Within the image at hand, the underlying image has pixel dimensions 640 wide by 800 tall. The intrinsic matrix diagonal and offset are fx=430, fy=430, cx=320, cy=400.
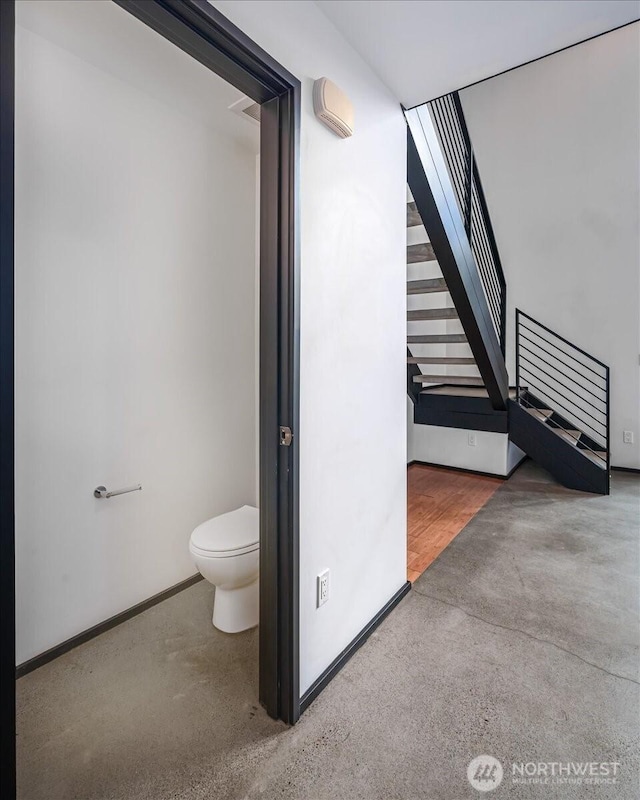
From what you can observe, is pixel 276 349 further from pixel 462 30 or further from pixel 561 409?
pixel 561 409

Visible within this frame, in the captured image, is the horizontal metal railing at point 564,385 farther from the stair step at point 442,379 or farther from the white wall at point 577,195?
the stair step at point 442,379

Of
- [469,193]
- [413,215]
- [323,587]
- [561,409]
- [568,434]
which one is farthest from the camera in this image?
[561,409]

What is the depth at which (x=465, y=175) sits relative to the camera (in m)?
3.17

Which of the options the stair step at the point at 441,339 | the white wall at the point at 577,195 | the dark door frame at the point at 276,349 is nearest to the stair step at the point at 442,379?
the stair step at the point at 441,339

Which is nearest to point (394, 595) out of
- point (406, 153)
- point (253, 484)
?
point (253, 484)

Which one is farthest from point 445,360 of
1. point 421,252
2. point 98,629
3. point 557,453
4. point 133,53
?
point 98,629

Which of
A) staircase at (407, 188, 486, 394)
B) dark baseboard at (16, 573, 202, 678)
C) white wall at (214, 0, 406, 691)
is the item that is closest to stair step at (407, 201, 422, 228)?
staircase at (407, 188, 486, 394)

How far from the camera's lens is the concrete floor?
1.18 metres

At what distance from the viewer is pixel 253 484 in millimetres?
2600

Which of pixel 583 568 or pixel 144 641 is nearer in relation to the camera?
pixel 144 641

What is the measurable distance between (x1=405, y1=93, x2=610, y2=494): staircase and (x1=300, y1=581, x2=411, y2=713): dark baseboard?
1926 millimetres

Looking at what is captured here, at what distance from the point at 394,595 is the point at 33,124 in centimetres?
242

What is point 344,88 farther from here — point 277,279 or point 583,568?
point 583,568

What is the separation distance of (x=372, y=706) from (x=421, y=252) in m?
2.54
